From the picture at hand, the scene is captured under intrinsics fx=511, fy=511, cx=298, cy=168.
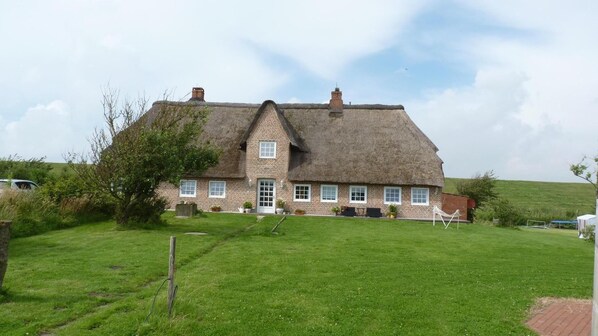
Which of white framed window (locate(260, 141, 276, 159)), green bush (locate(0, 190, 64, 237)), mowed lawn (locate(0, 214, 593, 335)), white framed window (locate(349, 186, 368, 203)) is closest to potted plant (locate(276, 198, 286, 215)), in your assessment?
white framed window (locate(260, 141, 276, 159))

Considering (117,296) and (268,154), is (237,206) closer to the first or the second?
(268,154)

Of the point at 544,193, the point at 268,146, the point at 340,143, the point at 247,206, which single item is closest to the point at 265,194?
the point at 247,206

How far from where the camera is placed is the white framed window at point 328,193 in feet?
105

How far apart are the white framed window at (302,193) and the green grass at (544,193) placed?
2837cm

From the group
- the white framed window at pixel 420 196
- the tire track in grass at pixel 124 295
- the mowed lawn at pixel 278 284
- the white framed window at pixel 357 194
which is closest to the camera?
Result: the tire track in grass at pixel 124 295

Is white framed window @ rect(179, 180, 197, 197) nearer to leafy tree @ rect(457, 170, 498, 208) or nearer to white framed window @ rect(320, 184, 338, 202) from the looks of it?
white framed window @ rect(320, 184, 338, 202)

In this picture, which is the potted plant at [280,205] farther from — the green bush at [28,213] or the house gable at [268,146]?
the green bush at [28,213]

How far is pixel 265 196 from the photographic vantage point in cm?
3253

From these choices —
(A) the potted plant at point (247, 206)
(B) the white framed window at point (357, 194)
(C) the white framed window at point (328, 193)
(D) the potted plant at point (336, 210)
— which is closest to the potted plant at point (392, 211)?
(B) the white framed window at point (357, 194)

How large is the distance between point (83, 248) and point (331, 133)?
71.4 ft

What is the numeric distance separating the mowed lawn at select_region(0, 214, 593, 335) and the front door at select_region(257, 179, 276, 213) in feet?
43.9

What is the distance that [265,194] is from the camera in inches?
1281

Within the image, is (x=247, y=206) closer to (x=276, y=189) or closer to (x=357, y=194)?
(x=276, y=189)

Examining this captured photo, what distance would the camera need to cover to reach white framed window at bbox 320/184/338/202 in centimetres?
3209
